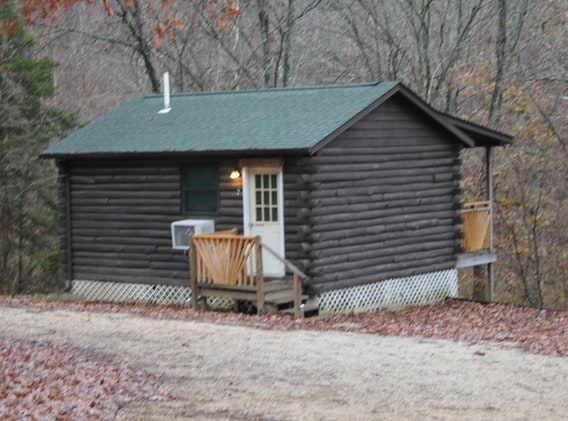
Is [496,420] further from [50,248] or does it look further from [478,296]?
[50,248]

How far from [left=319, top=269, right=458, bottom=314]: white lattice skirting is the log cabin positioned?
37 millimetres

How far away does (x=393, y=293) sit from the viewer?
2228 cm

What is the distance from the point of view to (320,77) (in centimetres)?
3981

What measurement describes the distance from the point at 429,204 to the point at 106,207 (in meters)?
6.83

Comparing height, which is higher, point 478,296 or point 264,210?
point 264,210

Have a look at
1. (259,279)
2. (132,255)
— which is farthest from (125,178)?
(259,279)

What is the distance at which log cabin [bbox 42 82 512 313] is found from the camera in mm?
20266

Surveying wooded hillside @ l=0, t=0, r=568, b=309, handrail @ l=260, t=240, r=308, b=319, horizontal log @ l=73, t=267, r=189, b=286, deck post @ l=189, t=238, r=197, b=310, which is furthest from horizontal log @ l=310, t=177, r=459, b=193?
wooded hillside @ l=0, t=0, r=568, b=309

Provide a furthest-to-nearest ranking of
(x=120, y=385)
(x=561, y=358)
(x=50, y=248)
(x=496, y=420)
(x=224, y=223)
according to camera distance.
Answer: (x=50, y=248) → (x=224, y=223) → (x=561, y=358) → (x=120, y=385) → (x=496, y=420)

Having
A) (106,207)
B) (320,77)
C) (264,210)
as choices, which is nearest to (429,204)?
(264,210)

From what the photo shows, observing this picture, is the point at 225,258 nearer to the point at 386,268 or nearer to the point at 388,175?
the point at 386,268

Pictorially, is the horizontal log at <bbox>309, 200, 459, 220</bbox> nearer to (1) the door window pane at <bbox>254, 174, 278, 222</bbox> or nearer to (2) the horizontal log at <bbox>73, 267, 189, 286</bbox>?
(1) the door window pane at <bbox>254, 174, 278, 222</bbox>

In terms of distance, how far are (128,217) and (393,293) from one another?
5.68 m

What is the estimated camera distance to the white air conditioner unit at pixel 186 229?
20953 millimetres
